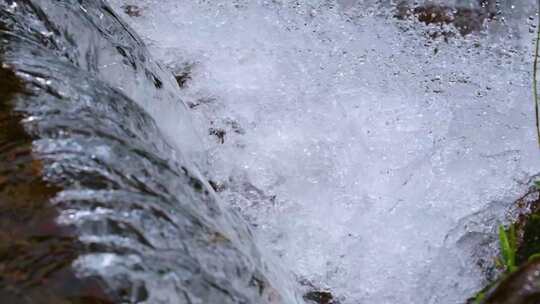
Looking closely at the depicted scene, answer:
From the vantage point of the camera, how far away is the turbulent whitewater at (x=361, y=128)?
2332 millimetres

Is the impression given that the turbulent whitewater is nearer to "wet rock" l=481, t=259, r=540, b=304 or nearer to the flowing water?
the flowing water

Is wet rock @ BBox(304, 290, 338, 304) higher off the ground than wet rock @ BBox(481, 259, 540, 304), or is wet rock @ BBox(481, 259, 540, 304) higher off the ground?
wet rock @ BBox(481, 259, 540, 304)

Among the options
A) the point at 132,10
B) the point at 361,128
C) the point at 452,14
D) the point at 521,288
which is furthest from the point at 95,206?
the point at 452,14

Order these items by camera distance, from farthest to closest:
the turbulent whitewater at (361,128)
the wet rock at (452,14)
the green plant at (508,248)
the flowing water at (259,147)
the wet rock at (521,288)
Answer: the wet rock at (452,14) < the turbulent whitewater at (361,128) < the green plant at (508,248) < the flowing water at (259,147) < the wet rock at (521,288)

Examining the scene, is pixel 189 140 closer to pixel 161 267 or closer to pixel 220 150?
pixel 220 150

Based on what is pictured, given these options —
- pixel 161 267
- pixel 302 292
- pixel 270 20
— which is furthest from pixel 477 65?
pixel 161 267

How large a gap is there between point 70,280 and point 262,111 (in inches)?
55.2

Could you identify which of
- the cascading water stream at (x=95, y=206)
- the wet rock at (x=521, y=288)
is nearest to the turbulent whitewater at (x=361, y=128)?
the cascading water stream at (x=95, y=206)

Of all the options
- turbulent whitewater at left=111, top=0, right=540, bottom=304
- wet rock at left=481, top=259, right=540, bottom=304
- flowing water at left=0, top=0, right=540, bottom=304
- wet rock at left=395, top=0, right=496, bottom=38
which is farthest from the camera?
wet rock at left=395, top=0, right=496, bottom=38

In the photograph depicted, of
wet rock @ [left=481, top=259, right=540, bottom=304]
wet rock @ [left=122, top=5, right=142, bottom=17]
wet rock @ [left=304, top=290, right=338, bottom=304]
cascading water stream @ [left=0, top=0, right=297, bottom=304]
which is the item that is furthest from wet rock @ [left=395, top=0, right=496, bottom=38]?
wet rock @ [left=481, top=259, right=540, bottom=304]

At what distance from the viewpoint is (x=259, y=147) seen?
8.57ft

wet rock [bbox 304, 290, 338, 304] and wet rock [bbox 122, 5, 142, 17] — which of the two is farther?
wet rock [bbox 122, 5, 142, 17]

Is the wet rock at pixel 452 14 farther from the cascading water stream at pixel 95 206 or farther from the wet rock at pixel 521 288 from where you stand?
the wet rock at pixel 521 288

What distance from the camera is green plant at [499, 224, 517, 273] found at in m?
2.17
